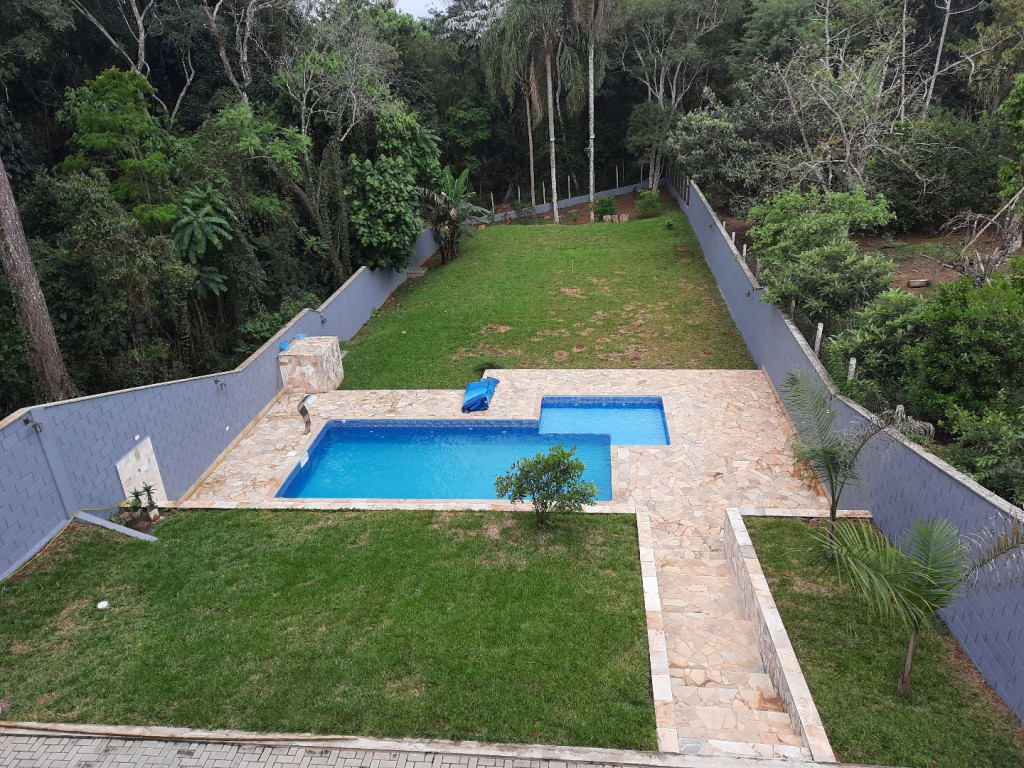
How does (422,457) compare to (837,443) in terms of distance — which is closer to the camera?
(837,443)

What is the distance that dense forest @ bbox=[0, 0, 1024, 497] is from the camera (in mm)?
11922

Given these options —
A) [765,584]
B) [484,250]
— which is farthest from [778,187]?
[765,584]

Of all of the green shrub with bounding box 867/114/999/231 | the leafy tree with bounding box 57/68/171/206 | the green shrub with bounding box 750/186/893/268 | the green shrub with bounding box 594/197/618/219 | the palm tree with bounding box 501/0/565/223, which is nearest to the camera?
the green shrub with bounding box 750/186/893/268

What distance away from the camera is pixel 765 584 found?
24.2 feet

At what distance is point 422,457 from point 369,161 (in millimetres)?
11416

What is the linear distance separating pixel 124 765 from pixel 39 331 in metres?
8.17

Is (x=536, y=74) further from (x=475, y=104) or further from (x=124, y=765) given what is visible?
(x=124, y=765)

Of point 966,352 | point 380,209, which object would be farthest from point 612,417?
point 380,209

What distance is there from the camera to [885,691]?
6.06 metres

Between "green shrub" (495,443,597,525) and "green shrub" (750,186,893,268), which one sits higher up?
"green shrub" (750,186,893,268)

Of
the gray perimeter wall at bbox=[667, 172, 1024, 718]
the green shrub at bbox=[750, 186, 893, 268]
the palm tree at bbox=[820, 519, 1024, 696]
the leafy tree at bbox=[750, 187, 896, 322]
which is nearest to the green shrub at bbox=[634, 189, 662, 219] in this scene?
the leafy tree at bbox=[750, 187, 896, 322]

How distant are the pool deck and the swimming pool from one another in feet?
0.87

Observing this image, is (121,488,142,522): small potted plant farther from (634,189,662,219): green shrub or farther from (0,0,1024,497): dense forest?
(634,189,662,219): green shrub

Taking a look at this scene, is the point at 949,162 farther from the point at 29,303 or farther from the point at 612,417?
the point at 29,303
